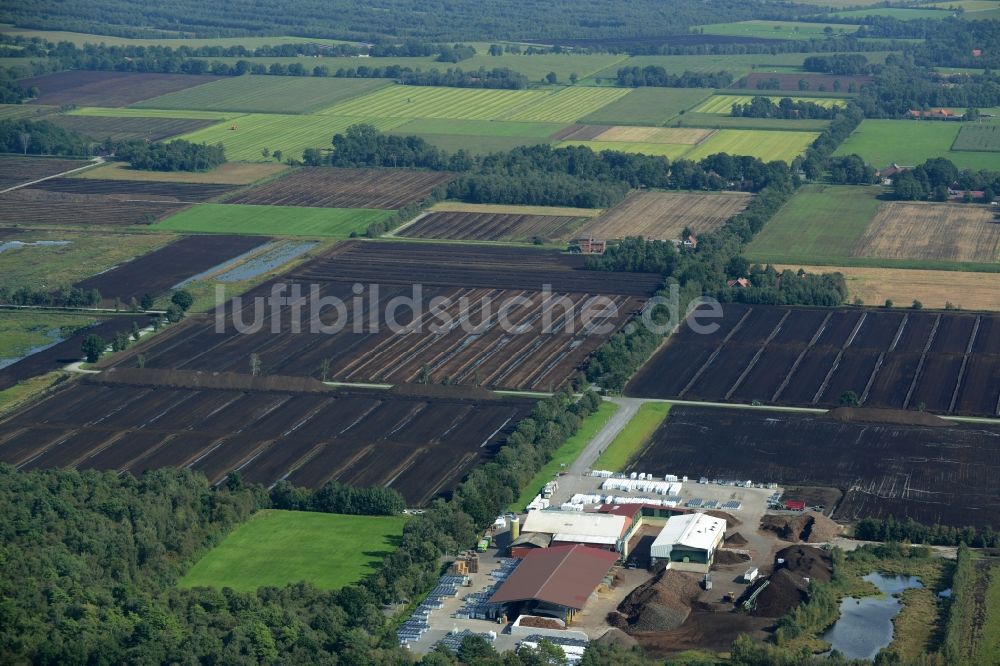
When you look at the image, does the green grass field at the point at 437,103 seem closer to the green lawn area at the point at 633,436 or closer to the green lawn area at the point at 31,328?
the green lawn area at the point at 31,328

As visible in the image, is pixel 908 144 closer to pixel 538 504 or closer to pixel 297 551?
pixel 538 504

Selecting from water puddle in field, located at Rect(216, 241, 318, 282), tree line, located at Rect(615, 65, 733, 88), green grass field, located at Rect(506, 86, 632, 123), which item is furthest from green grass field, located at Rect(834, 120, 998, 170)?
water puddle in field, located at Rect(216, 241, 318, 282)

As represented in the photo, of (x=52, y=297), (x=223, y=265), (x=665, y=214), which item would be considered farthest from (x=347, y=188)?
(x=52, y=297)

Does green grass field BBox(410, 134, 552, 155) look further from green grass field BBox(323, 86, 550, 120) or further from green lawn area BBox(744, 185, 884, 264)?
green lawn area BBox(744, 185, 884, 264)

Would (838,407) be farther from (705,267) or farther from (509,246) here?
(509,246)

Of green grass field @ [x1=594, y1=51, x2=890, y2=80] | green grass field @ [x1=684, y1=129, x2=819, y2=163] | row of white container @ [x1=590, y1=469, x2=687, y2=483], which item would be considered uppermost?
row of white container @ [x1=590, y1=469, x2=687, y2=483]
